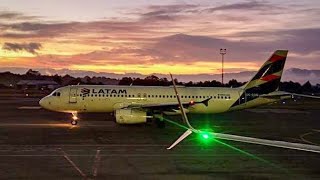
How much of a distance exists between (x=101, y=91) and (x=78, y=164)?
19.0 meters

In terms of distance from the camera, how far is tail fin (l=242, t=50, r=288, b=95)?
126 feet

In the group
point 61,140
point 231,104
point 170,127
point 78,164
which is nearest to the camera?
point 78,164

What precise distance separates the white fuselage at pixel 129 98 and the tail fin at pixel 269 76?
0.81 metres

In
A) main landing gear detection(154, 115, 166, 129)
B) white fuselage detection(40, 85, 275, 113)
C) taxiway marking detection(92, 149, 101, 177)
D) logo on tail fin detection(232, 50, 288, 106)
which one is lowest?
taxiway marking detection(92, 149, 101, 177)

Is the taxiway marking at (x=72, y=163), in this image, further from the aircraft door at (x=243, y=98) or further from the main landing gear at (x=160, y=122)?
the aircraft door at (x=243, y=98)

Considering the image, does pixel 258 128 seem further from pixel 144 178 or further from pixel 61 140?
pixel 144 178

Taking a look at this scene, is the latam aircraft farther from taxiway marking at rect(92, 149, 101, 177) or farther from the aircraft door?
taxiway marking at rect(92, 149, 101, 177)

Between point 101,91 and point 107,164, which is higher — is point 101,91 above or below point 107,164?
above

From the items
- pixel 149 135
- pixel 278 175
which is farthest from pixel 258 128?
pixel 278 175

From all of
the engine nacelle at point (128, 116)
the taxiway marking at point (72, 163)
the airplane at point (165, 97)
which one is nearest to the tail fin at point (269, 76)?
the airplane at point (165, 97)

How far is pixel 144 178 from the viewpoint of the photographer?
50.8 feet

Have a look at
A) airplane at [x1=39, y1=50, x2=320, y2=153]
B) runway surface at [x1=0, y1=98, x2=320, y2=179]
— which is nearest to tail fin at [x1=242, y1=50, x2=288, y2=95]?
airplane at [x1=39, y1=50, x2=320, y2=153]

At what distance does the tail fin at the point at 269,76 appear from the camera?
1508 inches

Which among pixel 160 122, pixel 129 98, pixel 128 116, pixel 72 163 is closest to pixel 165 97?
pixel 129 98
